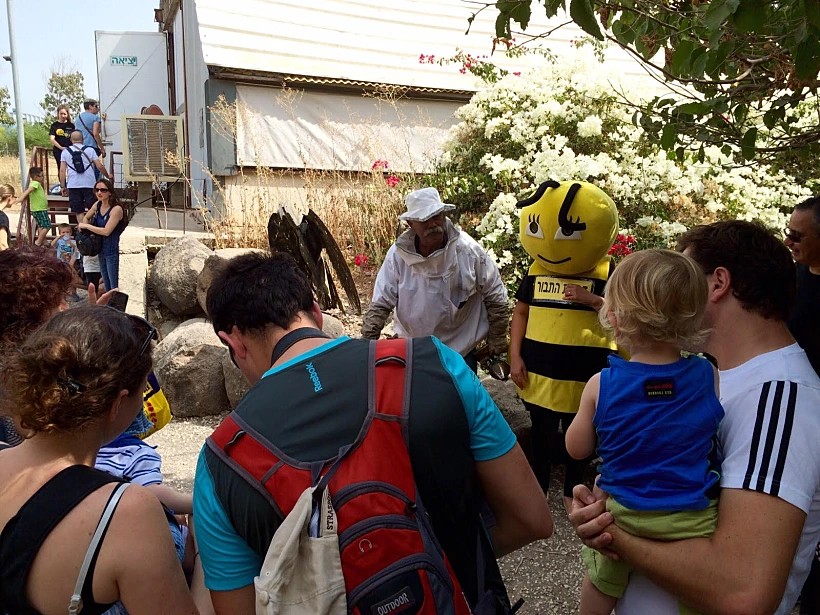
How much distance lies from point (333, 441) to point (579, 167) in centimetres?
503

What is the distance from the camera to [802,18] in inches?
75.8

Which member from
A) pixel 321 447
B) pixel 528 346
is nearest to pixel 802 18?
pixel 321 447

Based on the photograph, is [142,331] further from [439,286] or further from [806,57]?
[439,286]

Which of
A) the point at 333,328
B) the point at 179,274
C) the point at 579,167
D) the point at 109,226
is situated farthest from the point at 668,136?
the point at 109,226

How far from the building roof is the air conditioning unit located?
9.38 feet

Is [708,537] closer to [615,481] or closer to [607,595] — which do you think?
[615,481]

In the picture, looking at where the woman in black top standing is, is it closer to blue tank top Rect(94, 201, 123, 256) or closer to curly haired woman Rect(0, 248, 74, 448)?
blue tank top Rect(94, 201, 123, 256)

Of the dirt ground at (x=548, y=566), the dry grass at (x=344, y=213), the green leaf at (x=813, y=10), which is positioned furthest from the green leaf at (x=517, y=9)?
the dry grass at (x=344, y=213)

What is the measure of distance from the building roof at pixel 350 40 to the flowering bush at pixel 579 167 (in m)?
3.40

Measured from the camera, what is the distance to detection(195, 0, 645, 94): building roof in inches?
404

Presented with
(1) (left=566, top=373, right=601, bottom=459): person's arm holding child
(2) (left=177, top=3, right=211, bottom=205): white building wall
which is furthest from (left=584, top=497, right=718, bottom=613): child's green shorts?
(2) (left=177, top=3, right=211, bottom=205): white building wall

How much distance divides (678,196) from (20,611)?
6466 mm

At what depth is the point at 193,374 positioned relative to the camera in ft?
19.4

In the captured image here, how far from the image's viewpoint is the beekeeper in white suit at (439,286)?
12.7ft
